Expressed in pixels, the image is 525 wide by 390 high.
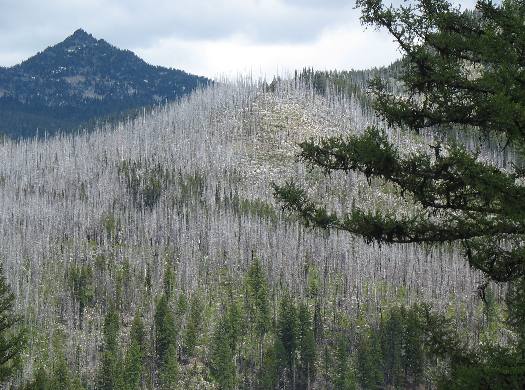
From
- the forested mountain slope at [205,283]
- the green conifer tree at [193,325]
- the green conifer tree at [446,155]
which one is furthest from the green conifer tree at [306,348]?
the green conifer tree at [446,155]

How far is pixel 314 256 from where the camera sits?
138750mm

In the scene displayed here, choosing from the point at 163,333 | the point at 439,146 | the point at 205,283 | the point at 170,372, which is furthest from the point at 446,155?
the point at 205,283

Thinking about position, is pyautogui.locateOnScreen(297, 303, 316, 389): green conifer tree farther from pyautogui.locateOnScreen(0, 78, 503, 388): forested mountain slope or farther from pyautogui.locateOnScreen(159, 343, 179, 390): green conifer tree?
pyautogui.locateOnScreen(159, 343, 179, 390): green conifer tree

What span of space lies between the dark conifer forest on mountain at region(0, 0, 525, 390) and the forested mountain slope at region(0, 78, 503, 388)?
53 cm

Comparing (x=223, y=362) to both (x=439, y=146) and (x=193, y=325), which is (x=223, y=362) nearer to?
(x=193, y=325)

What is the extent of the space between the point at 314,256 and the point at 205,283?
97.8ft

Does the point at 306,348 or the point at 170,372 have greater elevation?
the point at 306,348

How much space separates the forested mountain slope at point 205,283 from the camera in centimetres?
8912

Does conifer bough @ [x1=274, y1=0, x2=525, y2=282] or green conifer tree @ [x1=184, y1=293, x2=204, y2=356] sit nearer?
conifer bough @ [x1=274, y1=0, x2=525, y2=282]

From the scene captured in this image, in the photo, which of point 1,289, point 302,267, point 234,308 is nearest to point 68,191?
point 302,267

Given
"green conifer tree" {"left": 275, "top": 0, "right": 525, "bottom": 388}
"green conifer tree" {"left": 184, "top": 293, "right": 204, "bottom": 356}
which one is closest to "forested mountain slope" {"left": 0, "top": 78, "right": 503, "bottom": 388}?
"green conifer tree" {"left": 184, "top": 293, "right": 204, "bottom": 356}

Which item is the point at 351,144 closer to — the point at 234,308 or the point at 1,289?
the point at 1,289

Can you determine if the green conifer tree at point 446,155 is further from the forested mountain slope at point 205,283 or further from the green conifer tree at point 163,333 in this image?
the green conifer tree at point 163,333

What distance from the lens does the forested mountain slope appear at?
89.1 meters
